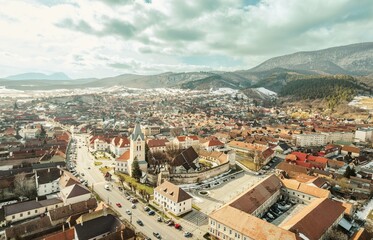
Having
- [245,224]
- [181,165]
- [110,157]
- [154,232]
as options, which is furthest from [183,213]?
[110,157]

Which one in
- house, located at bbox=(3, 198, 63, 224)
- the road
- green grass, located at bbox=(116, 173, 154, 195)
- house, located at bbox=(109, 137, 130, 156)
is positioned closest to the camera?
the road

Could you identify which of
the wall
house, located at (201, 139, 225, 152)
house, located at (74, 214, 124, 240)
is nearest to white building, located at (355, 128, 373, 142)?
house, located at (201, 139, 225, 152)

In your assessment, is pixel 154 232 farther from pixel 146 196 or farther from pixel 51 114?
pixel 51 114

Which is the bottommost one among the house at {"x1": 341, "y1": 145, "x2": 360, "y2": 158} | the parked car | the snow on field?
the snow on field

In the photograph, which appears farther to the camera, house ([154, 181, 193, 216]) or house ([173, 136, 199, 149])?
house ([173, 136, 199, 149])

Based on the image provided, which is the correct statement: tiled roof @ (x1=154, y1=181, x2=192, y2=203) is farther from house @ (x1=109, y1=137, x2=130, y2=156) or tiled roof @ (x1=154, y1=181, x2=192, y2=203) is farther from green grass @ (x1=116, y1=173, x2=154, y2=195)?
house @ (x1=109, y1=137, x2=130, y2=156)

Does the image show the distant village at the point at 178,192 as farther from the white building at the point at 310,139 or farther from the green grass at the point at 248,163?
the white building at the point at 310,139

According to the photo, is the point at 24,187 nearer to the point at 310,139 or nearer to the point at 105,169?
the point at 105,169
